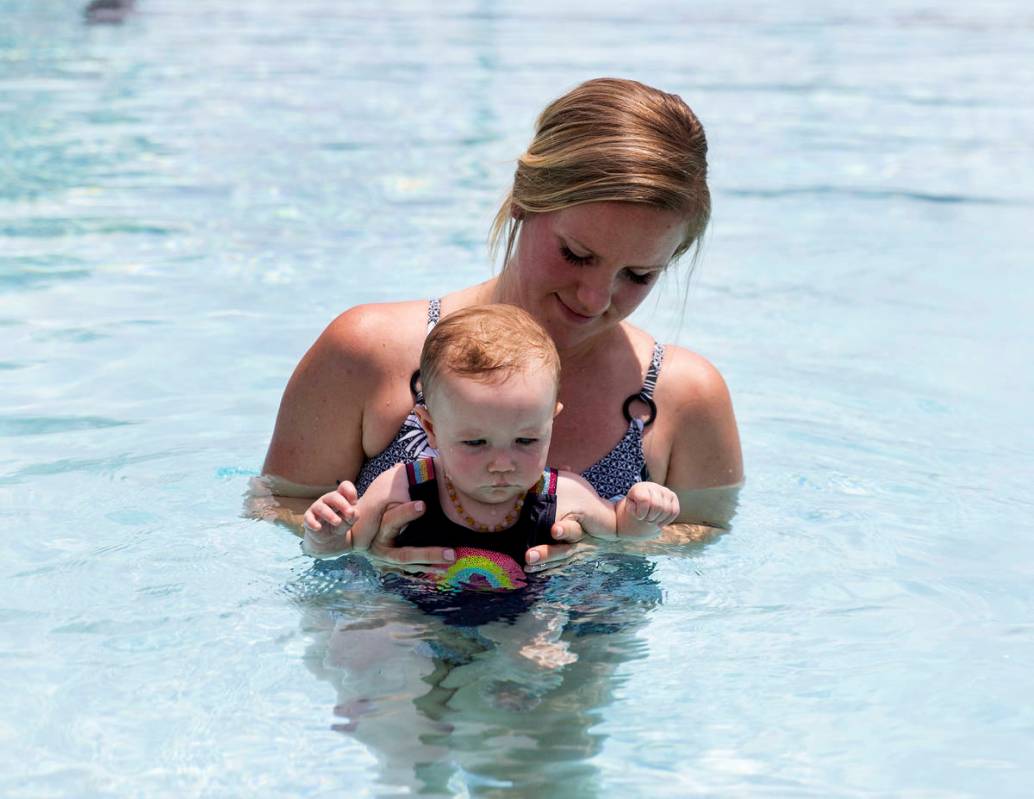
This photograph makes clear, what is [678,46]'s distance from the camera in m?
16.8

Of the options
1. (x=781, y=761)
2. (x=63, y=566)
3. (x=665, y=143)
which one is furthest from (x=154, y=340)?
→ (x=781, y=761)

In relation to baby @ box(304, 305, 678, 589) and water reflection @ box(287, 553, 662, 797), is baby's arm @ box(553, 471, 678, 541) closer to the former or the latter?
baby @ box(304, 305, 678, 589)

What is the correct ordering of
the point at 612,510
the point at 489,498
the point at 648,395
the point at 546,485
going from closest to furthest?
the point at 489,498
the point at 546,485
the point at 612,510
the point at 648,395

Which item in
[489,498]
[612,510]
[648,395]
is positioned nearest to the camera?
[489,498]

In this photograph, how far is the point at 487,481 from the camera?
3.12 m

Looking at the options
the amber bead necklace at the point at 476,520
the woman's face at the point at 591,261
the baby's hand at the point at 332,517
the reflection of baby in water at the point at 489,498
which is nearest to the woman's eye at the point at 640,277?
the woman's face at the point at 591,261

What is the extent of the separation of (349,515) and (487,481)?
32cm

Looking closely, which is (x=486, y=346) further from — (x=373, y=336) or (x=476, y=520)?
(x=373, y=336)

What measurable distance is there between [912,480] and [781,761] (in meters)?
2.22

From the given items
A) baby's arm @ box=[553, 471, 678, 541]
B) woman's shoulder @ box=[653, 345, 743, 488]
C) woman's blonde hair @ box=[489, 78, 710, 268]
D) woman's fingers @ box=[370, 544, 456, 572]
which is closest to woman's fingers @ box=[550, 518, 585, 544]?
baby's arm @ box=[553, 471, 678, 541]

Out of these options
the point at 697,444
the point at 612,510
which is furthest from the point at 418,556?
the point at 697,444

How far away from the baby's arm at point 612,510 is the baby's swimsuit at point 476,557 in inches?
1.7

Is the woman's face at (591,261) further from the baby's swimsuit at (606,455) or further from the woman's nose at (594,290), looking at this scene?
the baby's swimsuit at (606,455)

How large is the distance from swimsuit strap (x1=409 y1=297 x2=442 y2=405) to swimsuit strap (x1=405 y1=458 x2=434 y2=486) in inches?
6.8
